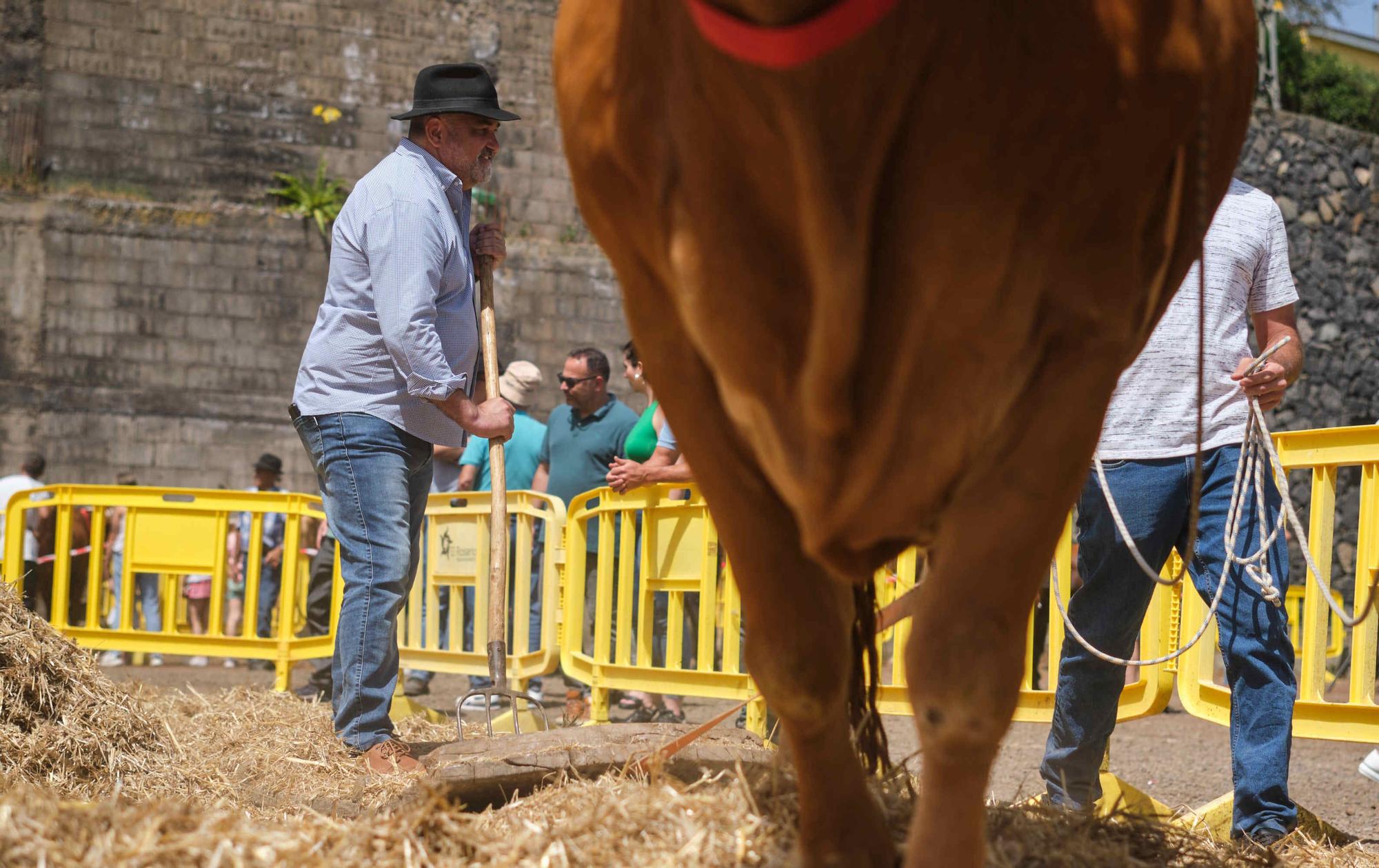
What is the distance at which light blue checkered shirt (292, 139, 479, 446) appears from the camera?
4180mm

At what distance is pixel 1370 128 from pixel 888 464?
72.1 feet

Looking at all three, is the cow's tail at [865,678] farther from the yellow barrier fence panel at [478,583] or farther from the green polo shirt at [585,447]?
the green polo shirt at [585,447]

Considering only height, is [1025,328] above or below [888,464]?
above

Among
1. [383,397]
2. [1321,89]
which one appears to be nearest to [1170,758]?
[383,397]

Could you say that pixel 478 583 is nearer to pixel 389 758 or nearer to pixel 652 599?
pixel 652 599

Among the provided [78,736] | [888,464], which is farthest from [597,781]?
[78,736]

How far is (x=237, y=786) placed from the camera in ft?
13.0

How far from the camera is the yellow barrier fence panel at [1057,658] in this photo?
14.8 feet

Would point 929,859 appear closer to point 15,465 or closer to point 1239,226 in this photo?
point 1239,226

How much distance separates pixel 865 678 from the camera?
2.60 metres

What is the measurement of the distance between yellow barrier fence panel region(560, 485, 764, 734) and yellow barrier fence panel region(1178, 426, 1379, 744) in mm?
1821

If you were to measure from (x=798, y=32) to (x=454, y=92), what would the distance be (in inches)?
136

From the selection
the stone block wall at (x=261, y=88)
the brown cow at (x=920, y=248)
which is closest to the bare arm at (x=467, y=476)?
the brown cow at (x=920, y=248)

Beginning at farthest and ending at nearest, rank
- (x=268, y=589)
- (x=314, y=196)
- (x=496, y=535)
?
(x=314, y=196)
(x=268, y=589)
(x=496, y=535)
